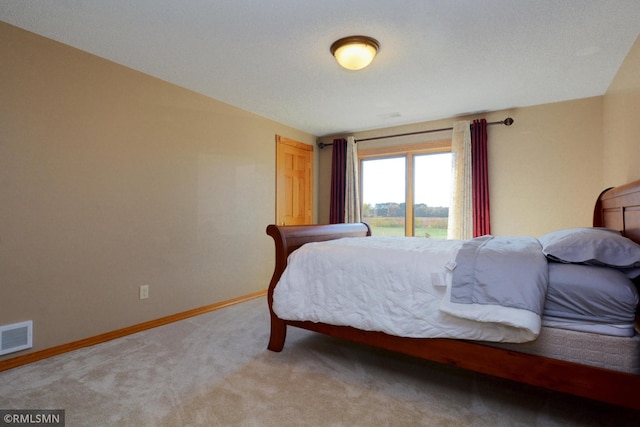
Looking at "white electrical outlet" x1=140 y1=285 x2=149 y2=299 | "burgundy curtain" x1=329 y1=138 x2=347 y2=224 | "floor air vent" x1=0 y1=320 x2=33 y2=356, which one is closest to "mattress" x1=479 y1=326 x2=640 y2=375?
"white electrical outlet" x1=140 y1=285 x2=149 y2=299

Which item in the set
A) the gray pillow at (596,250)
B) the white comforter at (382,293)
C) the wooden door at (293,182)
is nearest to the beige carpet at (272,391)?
the white comforter at (382,293)

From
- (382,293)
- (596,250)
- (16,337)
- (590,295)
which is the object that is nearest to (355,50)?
(382,293)

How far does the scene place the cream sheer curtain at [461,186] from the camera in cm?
405

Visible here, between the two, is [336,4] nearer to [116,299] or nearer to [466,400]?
[466,400]

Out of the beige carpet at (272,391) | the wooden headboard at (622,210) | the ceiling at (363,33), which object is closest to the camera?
the beige carpet at (272,391)

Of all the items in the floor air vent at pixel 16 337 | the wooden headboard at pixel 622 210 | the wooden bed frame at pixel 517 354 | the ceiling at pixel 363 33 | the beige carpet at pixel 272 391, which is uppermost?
the ceiling at pixel 363 33

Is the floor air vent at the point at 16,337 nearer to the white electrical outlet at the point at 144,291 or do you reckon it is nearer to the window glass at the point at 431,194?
the white electrical outlet at the point at 144,291

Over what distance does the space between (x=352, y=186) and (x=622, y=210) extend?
3229 mm

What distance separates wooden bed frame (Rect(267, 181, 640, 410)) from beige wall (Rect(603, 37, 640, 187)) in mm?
309

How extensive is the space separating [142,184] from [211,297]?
1400 mm

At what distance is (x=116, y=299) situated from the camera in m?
2.74

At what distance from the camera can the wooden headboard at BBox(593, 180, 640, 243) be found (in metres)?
1.80

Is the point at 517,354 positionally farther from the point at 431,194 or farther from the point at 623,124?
the point at 431,194

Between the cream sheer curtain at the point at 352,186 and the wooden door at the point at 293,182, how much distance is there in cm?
60
